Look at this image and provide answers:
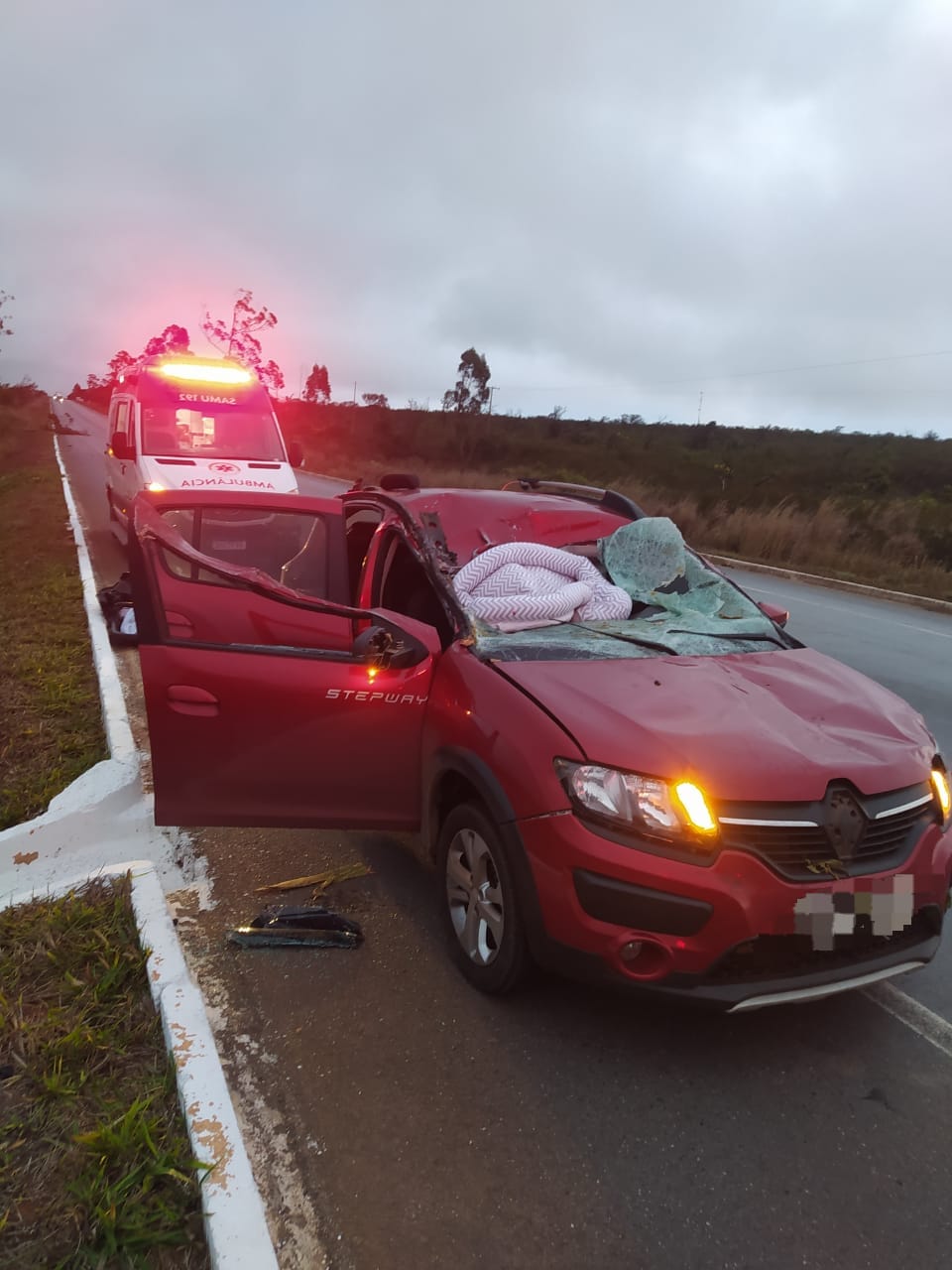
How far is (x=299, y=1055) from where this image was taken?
2646 millimetres

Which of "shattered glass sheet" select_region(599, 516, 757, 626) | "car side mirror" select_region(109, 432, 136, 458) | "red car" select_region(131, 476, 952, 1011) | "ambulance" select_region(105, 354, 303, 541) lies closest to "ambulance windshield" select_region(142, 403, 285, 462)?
"ambulance" select_region(105, 354, 303, 541)

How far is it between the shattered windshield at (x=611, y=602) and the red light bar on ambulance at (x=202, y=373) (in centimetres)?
831

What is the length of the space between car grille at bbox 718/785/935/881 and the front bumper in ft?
0.13

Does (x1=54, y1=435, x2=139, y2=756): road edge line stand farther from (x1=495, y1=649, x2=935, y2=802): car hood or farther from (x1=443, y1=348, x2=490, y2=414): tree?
(x1=443, y1=348, x2=490, y2=414): tree

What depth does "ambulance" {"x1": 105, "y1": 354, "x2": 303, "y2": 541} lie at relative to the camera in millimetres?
10070

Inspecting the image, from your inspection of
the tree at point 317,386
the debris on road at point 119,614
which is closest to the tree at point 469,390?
the tree at point 317,386

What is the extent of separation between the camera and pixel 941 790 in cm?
285

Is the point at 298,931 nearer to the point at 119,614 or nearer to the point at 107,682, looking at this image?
Result: the point at 107,682

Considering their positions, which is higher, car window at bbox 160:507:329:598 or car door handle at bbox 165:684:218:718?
car window at bbox 160:507:329:598

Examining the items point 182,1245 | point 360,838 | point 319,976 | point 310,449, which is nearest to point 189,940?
point 319,976

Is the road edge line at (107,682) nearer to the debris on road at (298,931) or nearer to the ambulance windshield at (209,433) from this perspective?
the debris on road at (298,931)

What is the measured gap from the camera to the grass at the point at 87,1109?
199 centimetres

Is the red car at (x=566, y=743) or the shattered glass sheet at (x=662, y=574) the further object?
the shattered glass sheet at (x=662, y=574)

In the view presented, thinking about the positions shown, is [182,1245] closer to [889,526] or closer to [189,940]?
[189,940]
